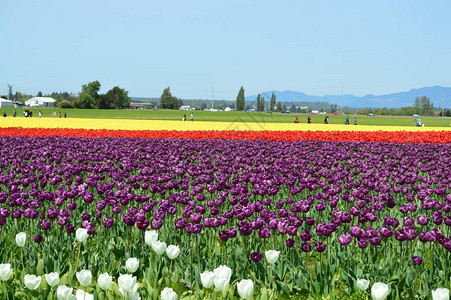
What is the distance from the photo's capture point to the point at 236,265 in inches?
212

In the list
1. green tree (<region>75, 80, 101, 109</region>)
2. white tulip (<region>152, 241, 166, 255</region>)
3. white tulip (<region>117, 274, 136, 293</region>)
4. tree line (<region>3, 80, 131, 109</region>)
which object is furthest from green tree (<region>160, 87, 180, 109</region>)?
white tulip (<region>117, 274, 136, 293</region>)

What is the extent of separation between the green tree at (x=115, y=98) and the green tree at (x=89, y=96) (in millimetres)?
3057

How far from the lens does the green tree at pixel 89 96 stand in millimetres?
131750

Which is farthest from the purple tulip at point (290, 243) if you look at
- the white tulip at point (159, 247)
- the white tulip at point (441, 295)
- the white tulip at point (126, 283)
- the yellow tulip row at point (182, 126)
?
the yellow tulip row at point (182, 126)

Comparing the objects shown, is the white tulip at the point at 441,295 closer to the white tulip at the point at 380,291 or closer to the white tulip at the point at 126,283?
the white tulip at the point at 380,291

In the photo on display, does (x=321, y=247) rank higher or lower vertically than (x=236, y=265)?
higher

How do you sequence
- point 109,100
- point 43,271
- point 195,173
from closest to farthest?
point 43,271 < point 195,173 < point 109,100

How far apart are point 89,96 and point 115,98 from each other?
2208 centimetres

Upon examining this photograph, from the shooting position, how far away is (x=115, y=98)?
506ft

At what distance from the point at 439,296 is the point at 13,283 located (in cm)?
412

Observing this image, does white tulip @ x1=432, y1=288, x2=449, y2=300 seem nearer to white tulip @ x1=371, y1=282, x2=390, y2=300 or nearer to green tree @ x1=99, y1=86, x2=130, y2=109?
white tulip @ x1=371, y1=282, x2=390, y2=300

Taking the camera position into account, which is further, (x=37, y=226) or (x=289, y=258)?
(x=37, y=226)

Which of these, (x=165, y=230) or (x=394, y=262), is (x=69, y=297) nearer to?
(x=165, y=230)

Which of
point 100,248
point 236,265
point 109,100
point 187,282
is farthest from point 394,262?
point 109,100
